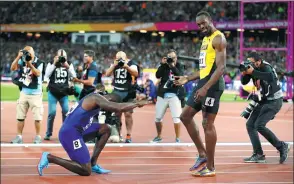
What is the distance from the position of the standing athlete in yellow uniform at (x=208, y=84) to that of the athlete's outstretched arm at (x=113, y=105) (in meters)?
0.88

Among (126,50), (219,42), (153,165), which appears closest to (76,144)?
(153,165)

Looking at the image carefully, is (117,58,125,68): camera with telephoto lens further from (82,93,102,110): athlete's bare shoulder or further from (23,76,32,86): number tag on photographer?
(82,93,102,110): athlete's bare shoulder

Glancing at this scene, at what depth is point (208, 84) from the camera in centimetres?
748

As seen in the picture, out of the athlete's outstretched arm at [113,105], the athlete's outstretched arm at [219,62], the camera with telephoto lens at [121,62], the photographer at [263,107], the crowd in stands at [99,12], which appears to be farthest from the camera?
the crowd in stands at [99,12]

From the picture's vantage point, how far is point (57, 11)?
156 ft

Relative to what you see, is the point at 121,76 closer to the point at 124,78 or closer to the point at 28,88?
the point at 124,78

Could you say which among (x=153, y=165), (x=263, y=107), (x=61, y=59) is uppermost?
(x=61, y=59)

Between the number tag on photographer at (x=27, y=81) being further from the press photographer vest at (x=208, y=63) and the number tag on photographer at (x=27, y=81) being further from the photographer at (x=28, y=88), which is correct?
the press photographer vest at (x=208, y=63)

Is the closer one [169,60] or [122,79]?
[169,60]

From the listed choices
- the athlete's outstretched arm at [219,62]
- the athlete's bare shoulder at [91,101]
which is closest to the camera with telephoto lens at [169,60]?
the athlete's outstretched arm at [219,62]

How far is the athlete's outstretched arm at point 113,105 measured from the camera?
7127 mm

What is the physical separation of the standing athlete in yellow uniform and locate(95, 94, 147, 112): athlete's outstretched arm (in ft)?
2.87

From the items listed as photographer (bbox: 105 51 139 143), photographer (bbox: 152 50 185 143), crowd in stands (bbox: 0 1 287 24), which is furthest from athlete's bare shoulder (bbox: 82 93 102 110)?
crowd in stands (bbox: 0 1 287 24)

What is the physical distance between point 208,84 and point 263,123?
2050mm
